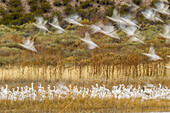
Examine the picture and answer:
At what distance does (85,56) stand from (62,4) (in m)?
23.4

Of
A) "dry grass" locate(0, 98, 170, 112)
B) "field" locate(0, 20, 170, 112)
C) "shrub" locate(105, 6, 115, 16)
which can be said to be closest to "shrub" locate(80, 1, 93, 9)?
"shrub" locate(105, 6, 115, 16)

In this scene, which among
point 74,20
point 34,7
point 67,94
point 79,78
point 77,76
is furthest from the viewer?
point 34,7

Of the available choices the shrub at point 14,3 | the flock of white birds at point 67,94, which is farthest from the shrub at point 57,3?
the flock of white birds at point 67,94

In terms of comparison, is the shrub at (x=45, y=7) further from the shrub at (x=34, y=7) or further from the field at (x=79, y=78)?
the field at (x=79, y=78)

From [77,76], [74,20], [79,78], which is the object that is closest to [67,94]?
[74,20]

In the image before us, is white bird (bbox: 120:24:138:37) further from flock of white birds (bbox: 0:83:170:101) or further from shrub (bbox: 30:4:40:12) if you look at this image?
shrub (bbox: 30:4:40:12)

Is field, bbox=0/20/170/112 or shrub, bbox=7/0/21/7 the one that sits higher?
field, bbox=0/20/170/112

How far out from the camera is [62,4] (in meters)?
41.7

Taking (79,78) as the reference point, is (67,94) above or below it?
above

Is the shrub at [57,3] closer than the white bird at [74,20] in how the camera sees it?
No

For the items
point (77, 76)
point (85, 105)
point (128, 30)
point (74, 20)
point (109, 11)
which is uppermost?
point (74, 20)

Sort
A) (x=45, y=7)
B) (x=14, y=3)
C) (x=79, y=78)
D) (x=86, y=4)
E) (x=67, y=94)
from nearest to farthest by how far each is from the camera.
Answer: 1. (x=67, y=94)
2. (x=79, y=78)
3. (x=45, y=7)
4. (x=14, y=3)
5. (x=86, y=4)

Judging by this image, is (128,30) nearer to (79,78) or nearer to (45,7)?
(79,78)

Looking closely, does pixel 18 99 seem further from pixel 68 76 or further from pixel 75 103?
pixel 68 76
